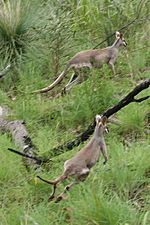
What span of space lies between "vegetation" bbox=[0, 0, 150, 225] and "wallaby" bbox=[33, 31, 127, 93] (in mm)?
160

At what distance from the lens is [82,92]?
20.8 feet

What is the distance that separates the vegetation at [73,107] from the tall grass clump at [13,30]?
13 mm

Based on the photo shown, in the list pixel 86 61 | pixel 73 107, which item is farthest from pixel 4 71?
pixel 73 107

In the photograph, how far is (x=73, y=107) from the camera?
6414 millimetres

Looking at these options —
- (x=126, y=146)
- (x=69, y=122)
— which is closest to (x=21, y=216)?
(x=126, y=146)

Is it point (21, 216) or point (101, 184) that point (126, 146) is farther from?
point (21, 216)

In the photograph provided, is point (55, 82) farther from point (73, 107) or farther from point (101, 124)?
point (101, 124)

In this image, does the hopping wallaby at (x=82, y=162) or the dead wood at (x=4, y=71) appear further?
the dead wood at (x=4, y=71)

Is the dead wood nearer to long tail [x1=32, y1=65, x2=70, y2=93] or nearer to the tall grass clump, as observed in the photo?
the tall grass clump

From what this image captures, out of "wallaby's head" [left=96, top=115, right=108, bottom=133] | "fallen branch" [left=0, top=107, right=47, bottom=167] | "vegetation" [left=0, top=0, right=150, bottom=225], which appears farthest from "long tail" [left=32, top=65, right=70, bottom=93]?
"wallaby's head" [left=96, top=115, right=108, bottom=133]

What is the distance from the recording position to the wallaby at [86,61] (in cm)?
692

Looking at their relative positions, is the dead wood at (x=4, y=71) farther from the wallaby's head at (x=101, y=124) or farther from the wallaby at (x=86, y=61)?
the wallaby's head at (x=101, y=124)

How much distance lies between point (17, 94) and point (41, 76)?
0.52 meters

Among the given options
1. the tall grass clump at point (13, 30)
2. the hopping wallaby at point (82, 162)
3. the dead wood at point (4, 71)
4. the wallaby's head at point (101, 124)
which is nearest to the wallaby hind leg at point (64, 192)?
the hopping wallaby at point (82, 162)
